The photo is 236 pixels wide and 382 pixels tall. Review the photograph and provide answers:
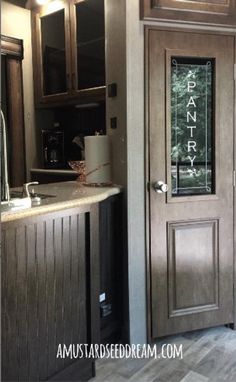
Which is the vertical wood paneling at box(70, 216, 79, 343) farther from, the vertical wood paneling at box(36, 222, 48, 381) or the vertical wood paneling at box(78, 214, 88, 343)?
the vertical wood paneling at box(36, 222, 48, 381)

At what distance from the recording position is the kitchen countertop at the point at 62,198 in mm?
1578

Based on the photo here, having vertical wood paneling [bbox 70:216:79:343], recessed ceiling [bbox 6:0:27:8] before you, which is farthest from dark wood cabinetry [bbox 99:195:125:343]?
recessed ceiling [bbox 6:0:27:8]

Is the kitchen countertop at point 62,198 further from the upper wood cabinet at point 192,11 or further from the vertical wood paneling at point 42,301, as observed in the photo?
the upper wood cabinet at point 192,11

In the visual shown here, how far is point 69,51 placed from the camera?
3418 millimetres

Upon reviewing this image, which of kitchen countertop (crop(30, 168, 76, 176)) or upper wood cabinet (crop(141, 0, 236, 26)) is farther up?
upper wood cabinet (crop(141, 0, 236, 26))

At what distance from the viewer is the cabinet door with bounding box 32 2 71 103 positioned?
11.3 ft

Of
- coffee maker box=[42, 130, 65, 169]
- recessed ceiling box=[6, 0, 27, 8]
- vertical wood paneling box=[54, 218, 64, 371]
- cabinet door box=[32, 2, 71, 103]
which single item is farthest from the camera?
coffee maker box=[42, 130, 65, 169]

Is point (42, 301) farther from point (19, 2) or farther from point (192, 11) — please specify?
point (19, 2)

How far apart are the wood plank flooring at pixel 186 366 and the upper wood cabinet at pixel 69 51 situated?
1991 millimetres

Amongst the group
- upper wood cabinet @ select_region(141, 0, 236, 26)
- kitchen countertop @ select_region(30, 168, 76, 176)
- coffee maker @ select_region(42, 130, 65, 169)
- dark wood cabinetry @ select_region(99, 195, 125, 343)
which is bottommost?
dark wood cabinetry @ select_region(99, 195, 125, 343)

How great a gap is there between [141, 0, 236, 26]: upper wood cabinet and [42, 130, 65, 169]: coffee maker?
1839 millimetres

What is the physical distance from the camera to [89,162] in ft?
7.94

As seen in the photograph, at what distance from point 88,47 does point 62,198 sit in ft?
6.05

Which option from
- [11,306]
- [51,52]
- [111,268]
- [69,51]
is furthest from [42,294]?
[51,52]
